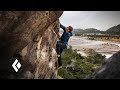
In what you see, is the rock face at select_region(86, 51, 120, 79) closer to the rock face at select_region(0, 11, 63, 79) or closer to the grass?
the rock face at select_region(0, 11, 63, 79)

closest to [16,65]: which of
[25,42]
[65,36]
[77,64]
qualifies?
[25,42]

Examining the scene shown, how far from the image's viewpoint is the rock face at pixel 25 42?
316 inches

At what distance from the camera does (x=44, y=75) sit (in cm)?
1298

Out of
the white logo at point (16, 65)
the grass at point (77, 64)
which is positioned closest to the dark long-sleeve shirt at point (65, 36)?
the white logo at point (16, 65)

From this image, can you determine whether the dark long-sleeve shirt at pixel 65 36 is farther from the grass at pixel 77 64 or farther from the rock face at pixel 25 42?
the grass at pixel 77 64

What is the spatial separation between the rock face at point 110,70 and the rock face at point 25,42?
3397 millimetres

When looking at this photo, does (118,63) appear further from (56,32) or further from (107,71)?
(56,32)

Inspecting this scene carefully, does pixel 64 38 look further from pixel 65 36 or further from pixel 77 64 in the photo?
pixel 77 64

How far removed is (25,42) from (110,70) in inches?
161

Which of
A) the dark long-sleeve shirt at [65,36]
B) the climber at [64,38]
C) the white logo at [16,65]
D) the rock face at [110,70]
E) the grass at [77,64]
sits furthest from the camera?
the grass at [77,64]

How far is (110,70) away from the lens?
20.8 ft

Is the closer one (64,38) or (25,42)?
(25,42)
